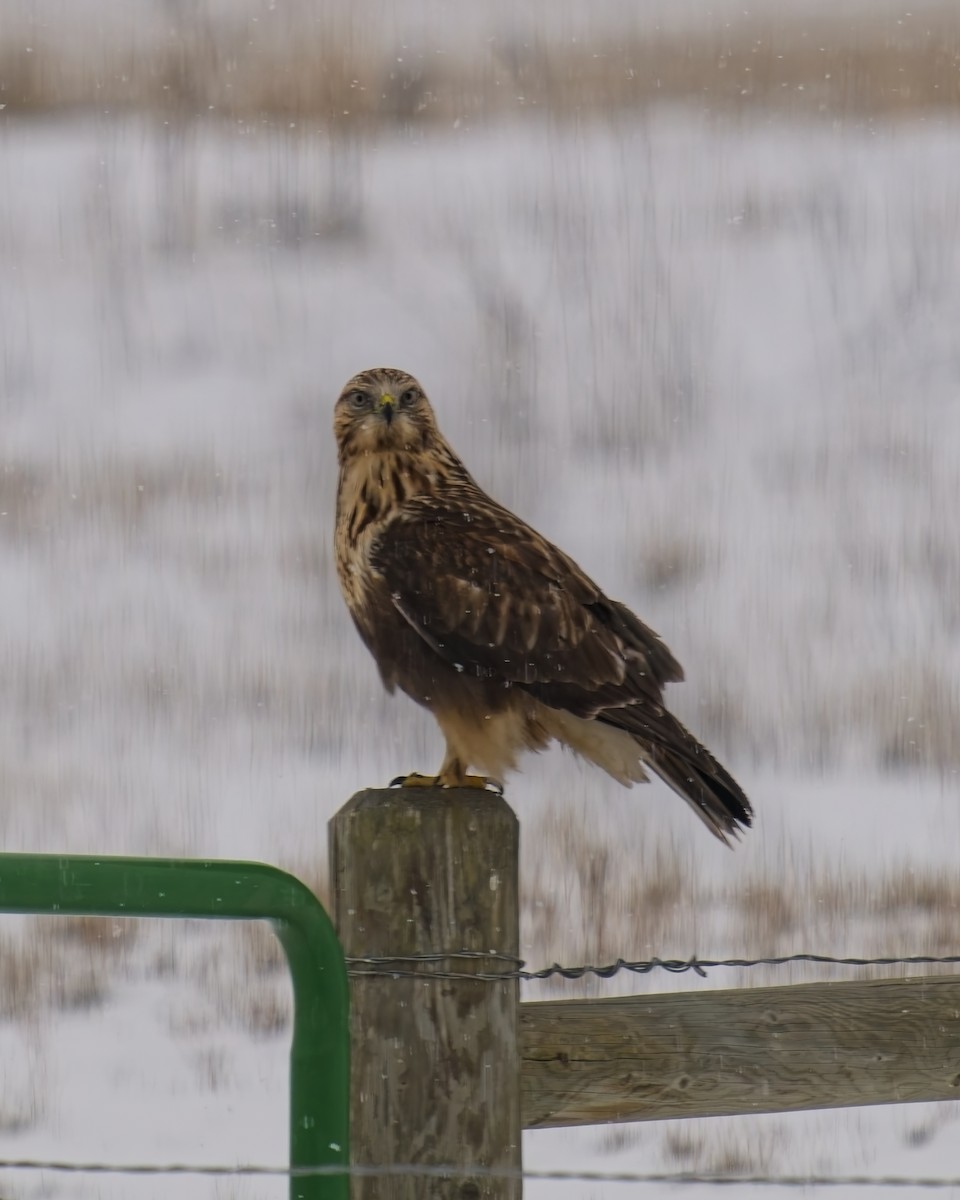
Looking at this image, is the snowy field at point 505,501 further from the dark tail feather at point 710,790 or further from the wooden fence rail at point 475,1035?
the wooden fence rail at point 475,1035

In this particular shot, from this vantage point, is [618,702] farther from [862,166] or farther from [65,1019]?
[862,166]

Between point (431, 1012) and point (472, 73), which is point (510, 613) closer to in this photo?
point (431, 1012)

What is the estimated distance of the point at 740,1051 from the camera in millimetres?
2053

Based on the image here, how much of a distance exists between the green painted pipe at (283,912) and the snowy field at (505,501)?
2.84 metres

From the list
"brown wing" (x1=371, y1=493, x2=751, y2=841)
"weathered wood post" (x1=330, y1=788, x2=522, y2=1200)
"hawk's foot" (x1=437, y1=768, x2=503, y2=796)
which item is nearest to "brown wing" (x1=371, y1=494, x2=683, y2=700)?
"brown wing" (x1=371, y1=493, x2=751, y2=841)

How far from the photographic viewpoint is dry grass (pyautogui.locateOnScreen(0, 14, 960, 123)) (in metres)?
13.5

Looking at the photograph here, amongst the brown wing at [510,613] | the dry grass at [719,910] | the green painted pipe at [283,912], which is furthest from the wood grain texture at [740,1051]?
the dry grass at [719,910]

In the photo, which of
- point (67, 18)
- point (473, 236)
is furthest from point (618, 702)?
point (67, 18)

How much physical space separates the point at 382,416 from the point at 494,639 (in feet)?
1.97

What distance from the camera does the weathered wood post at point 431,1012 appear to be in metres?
1.85

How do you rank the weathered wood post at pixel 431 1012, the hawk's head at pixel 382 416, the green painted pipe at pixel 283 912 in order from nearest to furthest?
the green painted pipe at pixel 283 912 → the weathered wood post at pixel 431 1012 → the hawk's head at pixel 382 416

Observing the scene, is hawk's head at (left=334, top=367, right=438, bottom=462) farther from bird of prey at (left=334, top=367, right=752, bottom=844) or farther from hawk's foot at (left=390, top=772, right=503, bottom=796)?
hawk's foot at (left=390, top=772, right=503, bottom=796)

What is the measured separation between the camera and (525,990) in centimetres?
558

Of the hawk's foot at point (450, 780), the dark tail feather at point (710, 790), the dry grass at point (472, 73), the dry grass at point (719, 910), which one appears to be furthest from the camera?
the dry grass at point (472, 73)
